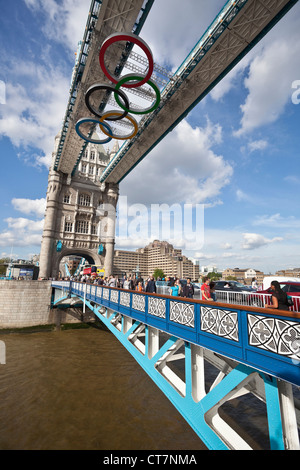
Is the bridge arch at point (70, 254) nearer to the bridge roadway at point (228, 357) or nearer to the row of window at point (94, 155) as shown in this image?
the row of window at point (94, 155)

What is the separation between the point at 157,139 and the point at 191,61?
426 inches

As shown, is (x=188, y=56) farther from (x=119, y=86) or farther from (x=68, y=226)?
(x=68, y=226)

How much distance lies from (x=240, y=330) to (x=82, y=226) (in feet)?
124

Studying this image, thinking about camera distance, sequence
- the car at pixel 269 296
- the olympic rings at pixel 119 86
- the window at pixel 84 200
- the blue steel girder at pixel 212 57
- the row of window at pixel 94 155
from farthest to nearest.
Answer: the row of window at pixel 94 155 → the window at pixel 84 200 → the olympic rings at pixel 119 86 → the blue steel girder at pixel 212 57 → the car at pixel 269 296

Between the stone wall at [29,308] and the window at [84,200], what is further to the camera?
the window at [84,200]

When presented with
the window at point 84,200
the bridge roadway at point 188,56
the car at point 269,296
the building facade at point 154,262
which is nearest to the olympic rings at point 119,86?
the bridge roadway at point 188,56

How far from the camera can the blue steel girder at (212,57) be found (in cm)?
1634

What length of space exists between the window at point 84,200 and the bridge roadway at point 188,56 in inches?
478

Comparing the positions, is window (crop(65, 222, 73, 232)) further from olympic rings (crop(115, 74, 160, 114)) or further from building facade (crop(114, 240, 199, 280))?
building facade (crop(114, 240, 199, 280))

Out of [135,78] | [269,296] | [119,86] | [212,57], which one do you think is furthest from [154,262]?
[269,296]

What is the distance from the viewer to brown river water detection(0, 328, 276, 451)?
8.46 m

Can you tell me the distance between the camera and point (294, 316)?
2924 mm
